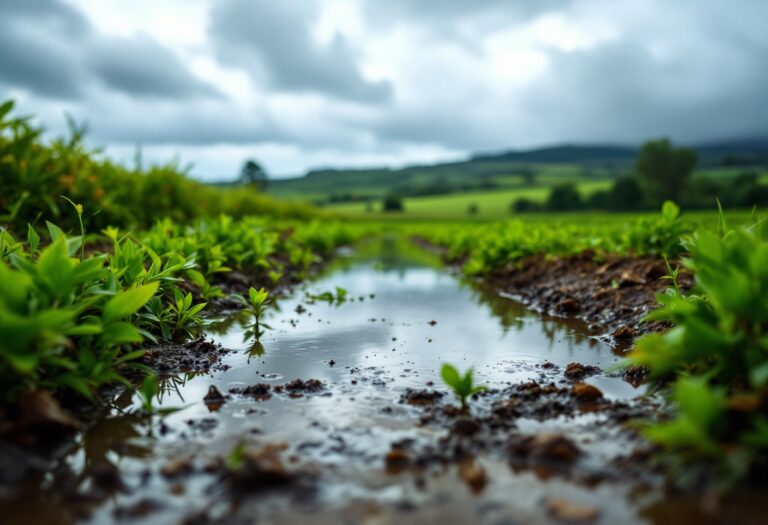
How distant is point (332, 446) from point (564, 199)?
59738 millimetres

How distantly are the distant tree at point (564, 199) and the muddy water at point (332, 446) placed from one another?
184 ft

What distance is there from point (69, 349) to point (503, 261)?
701 cm

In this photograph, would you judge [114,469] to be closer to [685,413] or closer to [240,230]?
[685,413]

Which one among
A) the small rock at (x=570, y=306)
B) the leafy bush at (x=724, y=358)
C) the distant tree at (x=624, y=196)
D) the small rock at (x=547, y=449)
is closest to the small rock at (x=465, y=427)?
the small rock at (x=547, y=449)

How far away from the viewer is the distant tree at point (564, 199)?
57125 mm

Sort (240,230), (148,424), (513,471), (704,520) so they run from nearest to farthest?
(704,520) < (513,471) < (148,424) < (240,230)

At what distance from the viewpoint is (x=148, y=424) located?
2480 mm

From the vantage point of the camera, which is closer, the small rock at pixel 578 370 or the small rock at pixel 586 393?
the small rock at pixel 586 393

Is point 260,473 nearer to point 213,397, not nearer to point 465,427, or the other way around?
point 465,427

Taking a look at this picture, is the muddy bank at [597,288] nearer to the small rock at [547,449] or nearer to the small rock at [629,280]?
the small rock at [629,280]

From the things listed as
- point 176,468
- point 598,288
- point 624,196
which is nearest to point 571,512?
point 176,468

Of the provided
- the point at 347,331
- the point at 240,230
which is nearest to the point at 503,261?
the point at 240,230

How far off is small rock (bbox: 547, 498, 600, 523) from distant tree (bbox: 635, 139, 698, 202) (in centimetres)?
6689

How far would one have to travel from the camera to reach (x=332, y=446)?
223 centimetres
